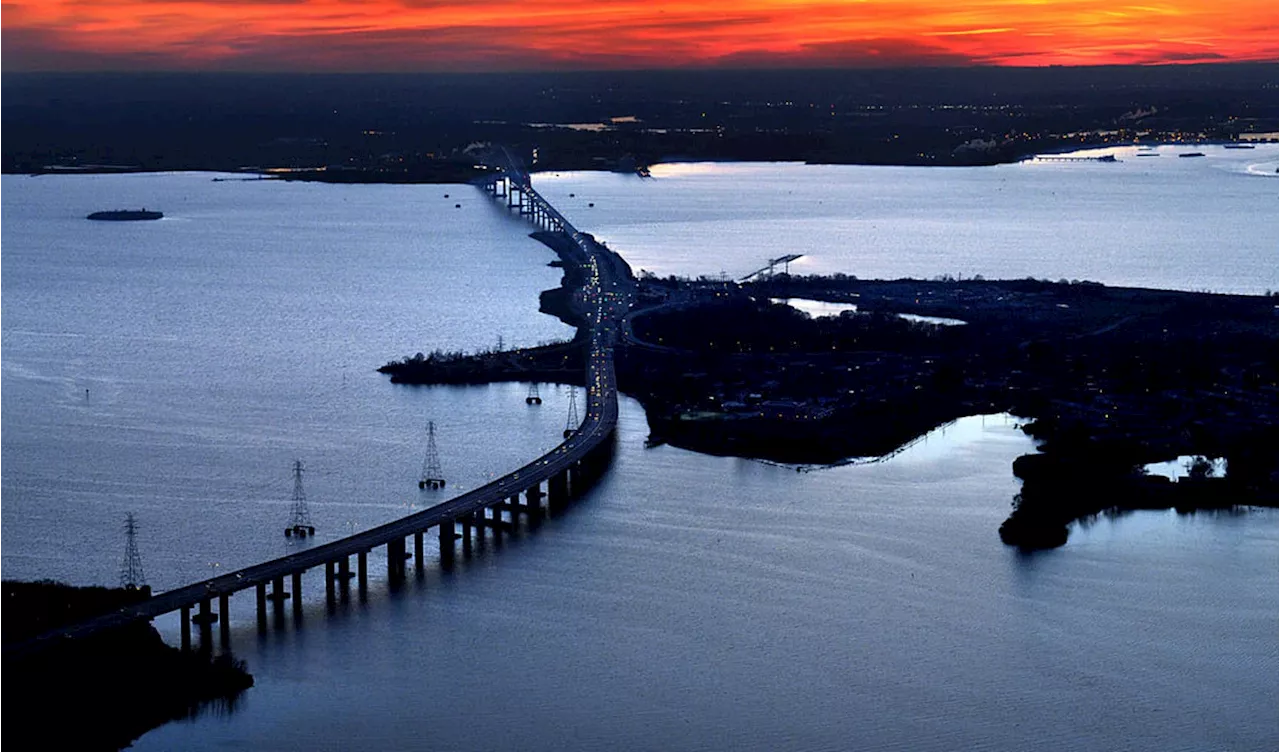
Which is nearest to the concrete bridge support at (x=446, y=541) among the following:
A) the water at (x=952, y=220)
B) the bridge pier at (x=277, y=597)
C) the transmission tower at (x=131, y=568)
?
the bridge pier at (x=277, y=597)

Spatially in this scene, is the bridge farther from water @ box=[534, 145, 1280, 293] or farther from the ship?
the ship

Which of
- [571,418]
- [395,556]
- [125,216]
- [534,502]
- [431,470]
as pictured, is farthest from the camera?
[125,216]

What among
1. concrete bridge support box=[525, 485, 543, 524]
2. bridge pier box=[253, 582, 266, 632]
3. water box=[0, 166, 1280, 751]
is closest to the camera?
water box=[0, 166, 1280, 751]

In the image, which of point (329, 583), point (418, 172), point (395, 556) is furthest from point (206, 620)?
point (418, 172)

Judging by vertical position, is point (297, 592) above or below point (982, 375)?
below

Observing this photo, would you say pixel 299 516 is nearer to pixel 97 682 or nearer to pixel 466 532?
pixel 466 532

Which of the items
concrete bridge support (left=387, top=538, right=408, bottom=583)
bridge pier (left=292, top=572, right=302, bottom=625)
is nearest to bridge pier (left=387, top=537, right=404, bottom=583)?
concrete bridge support (left=387, top=538, right=408, bottom=583)

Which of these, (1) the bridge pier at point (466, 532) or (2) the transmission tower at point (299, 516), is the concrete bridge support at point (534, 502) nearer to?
(1) the bridge pier at point (466, 532)
